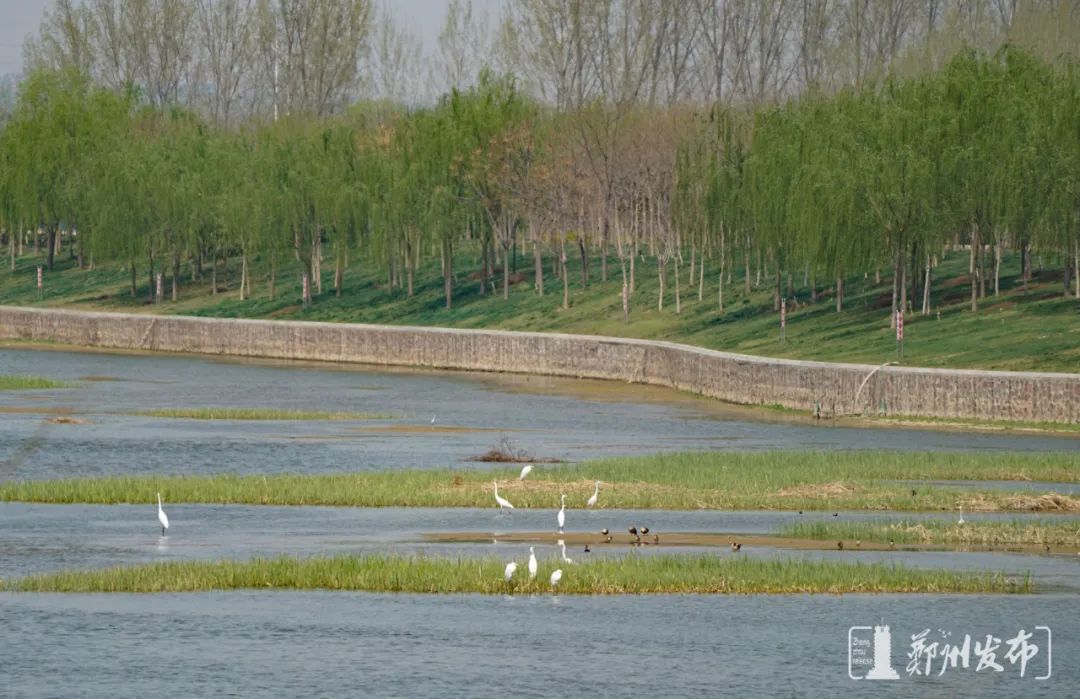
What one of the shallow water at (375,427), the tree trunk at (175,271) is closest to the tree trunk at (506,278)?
the shallow water at (375,427)

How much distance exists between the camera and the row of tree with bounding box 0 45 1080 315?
76250 mm

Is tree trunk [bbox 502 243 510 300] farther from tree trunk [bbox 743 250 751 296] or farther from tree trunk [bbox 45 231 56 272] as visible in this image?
tree trunk [bbox 45 231 56 272]

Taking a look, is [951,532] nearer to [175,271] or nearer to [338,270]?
[338,270]

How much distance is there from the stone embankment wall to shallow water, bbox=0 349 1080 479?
137cm

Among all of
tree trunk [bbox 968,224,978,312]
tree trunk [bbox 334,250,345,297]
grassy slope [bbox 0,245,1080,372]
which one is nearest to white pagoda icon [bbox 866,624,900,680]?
grassy slope [bbox 0,245,1080,372]

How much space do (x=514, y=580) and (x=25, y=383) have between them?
5139cm

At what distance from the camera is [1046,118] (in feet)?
245

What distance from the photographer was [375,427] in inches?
2409

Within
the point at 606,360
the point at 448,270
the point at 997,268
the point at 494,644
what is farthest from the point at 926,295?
the point at 494,644

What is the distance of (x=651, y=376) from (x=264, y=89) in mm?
92130

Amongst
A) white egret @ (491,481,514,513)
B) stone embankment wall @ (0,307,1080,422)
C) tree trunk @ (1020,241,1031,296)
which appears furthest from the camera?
tree trunk @ (1020,241,1031,296)

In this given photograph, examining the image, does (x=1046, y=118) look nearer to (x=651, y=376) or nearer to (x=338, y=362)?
(x=651, y=376)

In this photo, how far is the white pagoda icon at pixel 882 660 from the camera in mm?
24766

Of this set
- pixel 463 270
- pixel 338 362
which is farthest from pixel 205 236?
pixel 338 362
